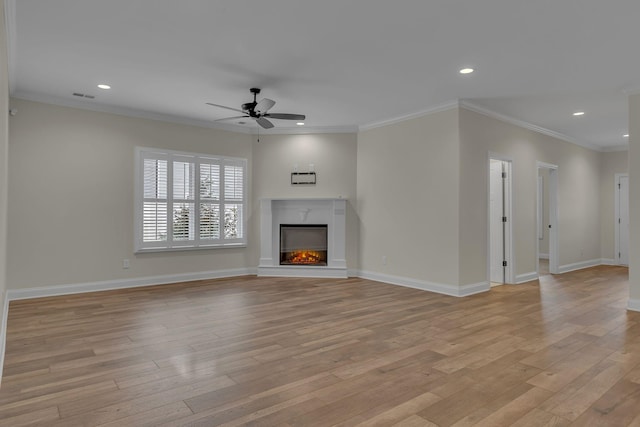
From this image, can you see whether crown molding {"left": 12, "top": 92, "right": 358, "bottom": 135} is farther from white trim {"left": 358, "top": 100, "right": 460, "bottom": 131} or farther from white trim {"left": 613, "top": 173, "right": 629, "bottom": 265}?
white trim {"left": 613, "top": 173, "right": 629, "bottom": 265}

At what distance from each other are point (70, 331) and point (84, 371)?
117 cm

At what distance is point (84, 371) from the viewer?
2.76 metres

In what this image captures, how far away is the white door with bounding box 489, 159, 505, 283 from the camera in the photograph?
6306mm

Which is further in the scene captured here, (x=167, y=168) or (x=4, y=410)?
(x=167, y=168)

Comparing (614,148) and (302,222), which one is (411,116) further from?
(614,148)

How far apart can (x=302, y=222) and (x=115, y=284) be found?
3.20 metres

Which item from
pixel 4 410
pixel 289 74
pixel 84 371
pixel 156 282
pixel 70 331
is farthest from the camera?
pixel 156 282

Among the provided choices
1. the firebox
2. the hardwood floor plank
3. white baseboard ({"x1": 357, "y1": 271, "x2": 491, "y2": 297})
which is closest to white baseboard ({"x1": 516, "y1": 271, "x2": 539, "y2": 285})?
white baseboard ({"x1": 357, "y1": 271, "x2": 491, "y2": 297})

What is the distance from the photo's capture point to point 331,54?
3787 millimetres

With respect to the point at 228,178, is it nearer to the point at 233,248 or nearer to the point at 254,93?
the point at 233,248

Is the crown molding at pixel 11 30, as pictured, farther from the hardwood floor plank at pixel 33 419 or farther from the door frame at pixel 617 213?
the door frame at pixel 617 213

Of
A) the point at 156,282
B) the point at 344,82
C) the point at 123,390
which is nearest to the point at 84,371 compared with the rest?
the point at 123,390

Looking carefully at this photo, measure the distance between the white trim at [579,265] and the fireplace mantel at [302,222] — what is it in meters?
4.46

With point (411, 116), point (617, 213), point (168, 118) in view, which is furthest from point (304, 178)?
point (617, 213)
